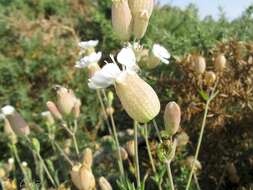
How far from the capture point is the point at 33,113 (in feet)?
11.8

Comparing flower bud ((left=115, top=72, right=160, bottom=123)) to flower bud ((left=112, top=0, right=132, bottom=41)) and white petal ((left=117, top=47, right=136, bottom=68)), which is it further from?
flower bud ((left=112, top=0, right=132, bottom=41))

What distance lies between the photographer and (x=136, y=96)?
1.09m

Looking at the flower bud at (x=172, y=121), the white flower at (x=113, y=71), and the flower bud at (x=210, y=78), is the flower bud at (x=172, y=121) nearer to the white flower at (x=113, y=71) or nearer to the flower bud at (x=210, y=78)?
the white flower at (x=113, y=71)

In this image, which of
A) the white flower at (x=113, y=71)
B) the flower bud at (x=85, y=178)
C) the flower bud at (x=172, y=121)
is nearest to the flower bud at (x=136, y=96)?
the white flower at (x=113, y=71)

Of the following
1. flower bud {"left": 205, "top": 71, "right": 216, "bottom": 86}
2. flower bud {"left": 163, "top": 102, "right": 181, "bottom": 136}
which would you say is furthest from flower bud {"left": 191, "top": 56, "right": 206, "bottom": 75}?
flower bud {"left": 163, "top": 102, "right": 181, "bottom": 136}

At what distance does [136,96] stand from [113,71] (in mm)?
66

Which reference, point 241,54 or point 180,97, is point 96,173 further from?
point 241,54

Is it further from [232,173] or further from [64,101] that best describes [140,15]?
[232,173]

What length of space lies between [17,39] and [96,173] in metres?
1.72

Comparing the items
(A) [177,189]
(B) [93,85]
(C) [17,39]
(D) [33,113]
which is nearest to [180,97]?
(A) [177,189]

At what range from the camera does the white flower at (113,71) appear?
107 centimetres

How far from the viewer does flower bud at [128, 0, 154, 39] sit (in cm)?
122

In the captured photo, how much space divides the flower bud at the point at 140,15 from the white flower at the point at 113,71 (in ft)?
0.41

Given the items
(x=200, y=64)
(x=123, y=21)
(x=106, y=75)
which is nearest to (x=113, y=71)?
(x=106, y=75)
